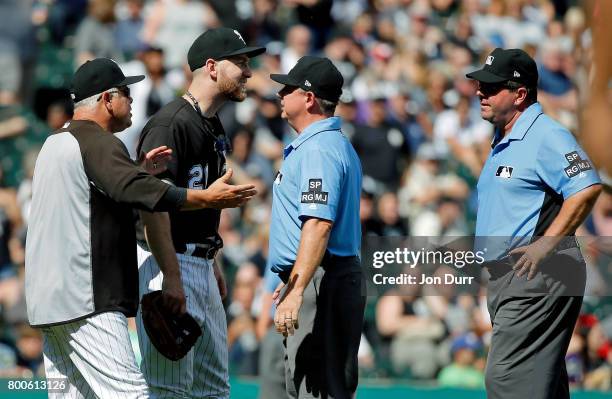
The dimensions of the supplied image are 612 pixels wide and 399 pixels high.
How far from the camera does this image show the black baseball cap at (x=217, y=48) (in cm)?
612

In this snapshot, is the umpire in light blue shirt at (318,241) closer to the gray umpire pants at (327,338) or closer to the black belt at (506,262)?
the gray umpire pants at (327,338)

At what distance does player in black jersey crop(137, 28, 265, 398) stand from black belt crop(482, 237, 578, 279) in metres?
1.47

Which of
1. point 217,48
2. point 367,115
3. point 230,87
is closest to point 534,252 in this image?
point 230,87

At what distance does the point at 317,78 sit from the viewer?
19.5ft

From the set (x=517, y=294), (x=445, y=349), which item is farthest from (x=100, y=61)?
(x=445, y=349)

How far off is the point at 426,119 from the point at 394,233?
5.92 feet

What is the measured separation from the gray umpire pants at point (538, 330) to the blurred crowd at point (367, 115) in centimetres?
402

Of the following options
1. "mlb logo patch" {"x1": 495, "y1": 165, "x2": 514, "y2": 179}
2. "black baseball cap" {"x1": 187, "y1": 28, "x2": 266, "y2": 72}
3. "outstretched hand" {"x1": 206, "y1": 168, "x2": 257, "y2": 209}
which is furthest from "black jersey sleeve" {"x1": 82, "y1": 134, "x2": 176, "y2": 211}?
"mlb logo patch" {"x1": 495, "y1": 165, "x2": 514, "y2": 179}

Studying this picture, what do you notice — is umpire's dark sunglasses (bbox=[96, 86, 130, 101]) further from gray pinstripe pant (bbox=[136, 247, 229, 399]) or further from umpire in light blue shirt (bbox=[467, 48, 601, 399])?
umpire in light blue shirt (bbox=[467, 48, 601, 399])

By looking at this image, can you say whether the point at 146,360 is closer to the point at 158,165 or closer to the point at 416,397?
the point at 158,165

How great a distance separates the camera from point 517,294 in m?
5.69

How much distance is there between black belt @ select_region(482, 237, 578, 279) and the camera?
18.6 ft

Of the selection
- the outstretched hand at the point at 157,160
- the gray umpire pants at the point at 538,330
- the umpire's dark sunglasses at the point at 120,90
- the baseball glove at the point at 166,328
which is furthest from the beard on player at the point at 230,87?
the gray umpire pants at the point at 538,330

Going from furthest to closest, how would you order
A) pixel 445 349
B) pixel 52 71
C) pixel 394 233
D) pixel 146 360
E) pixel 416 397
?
pixel 52 71 < pixel 394 233 < pixel 445 349 < pixel 416 397 < pixel 146 360
